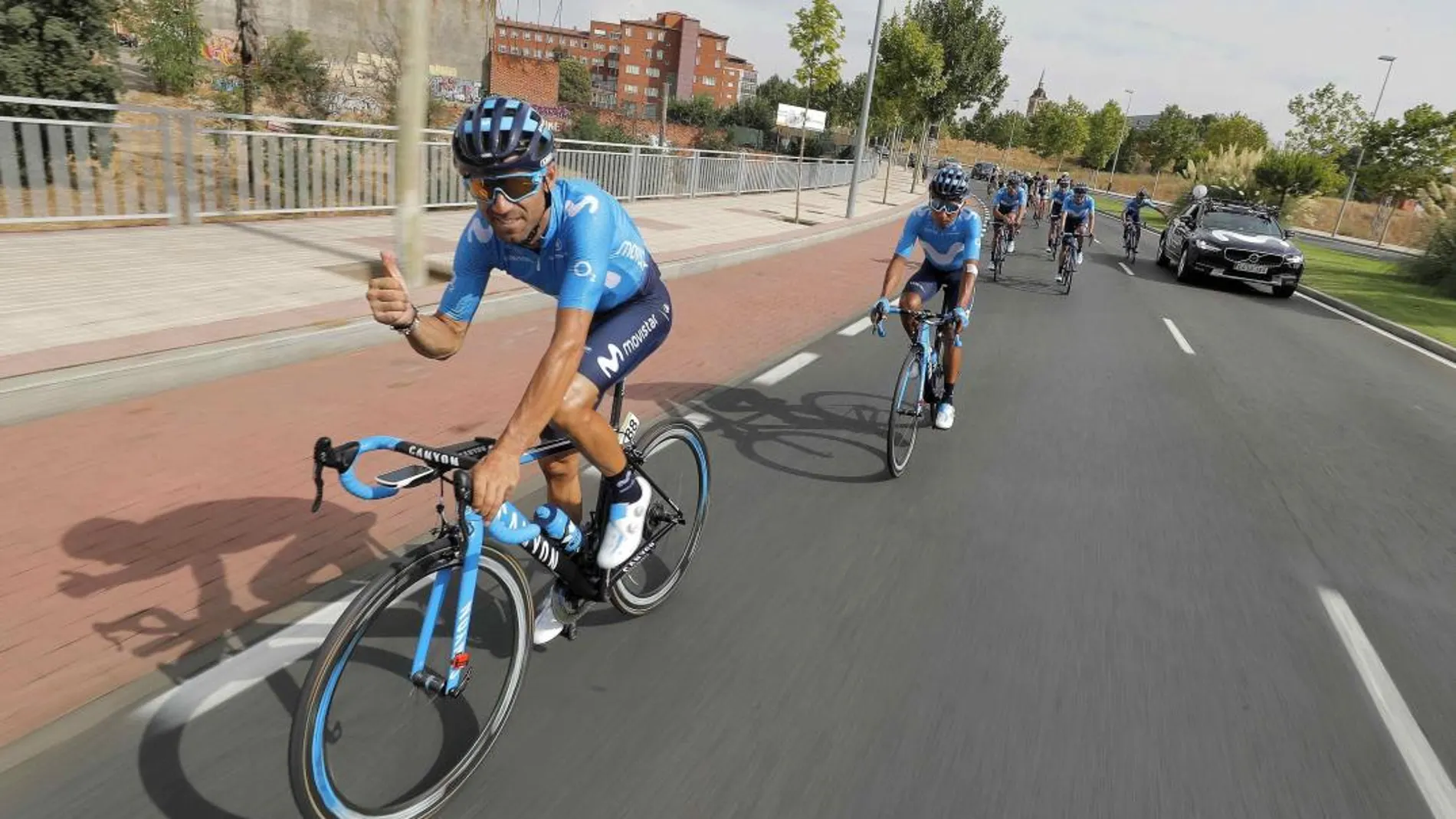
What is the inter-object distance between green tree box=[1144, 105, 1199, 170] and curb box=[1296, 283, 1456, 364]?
7411 cm

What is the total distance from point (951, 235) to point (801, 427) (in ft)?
5.73

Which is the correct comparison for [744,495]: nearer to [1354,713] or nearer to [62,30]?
[1354,713]

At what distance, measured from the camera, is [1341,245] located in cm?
3797

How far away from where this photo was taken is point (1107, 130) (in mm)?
80312

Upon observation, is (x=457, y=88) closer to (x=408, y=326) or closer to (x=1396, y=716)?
(x=408, y=326)

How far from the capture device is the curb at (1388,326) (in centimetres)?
1235

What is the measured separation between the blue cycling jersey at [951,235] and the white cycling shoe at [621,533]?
337 cm

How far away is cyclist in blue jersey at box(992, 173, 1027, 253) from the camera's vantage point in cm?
1616

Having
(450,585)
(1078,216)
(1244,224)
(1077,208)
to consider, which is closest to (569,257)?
(450,585)

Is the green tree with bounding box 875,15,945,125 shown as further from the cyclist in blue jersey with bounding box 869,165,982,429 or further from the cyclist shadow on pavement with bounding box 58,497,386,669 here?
the cyclist shadow on pavement with bounding box 58,497,386,669

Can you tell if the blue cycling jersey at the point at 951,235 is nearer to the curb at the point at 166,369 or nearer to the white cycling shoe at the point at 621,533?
the white cycling shoe at the point at 621,533

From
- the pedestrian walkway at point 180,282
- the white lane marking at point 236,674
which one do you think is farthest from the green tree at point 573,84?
the white lane marking at point 236,674

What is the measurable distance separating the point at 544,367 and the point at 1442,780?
10.8 ft

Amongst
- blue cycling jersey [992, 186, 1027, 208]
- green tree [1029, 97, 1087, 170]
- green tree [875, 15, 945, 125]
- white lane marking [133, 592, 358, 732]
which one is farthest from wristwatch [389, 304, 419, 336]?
green tree [1029, 97, 1087, 170]
